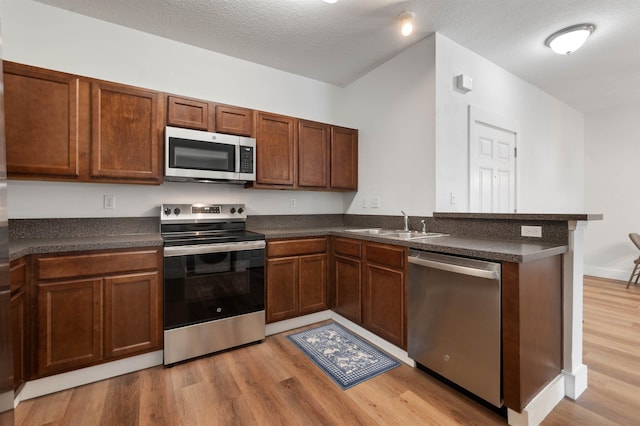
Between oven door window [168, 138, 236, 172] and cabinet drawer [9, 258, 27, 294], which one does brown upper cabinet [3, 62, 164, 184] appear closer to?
oven door window [168, 138, 236, 172]

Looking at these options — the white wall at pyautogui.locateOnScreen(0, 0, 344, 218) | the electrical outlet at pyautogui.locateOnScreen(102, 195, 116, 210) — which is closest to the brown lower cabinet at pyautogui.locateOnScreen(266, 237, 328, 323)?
the white wall at pyautogui.locateOnScreen(0, 0, 344, 218)

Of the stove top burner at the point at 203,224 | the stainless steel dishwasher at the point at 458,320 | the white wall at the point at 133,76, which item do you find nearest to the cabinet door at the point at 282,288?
the stove top burner at the point at 203,224

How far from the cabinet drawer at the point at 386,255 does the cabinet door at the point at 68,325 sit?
199 cm

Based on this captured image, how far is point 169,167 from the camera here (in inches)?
93.7

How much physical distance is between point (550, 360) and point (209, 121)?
10.1 feet

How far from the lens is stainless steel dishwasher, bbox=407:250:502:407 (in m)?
1.63

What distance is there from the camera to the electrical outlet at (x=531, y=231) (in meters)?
1.96

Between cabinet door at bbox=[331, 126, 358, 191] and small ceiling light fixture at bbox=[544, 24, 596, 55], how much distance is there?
78.3 inches

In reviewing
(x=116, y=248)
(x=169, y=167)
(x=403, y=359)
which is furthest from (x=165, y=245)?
(x=403, y=359)

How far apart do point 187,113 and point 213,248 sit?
3.95ft

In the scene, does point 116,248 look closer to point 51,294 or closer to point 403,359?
point 51,294

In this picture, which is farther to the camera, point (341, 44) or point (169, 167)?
point (341, 44)

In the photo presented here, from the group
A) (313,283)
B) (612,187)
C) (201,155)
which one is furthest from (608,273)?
(201,155)

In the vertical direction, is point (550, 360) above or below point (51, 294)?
below
